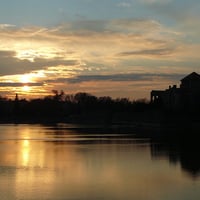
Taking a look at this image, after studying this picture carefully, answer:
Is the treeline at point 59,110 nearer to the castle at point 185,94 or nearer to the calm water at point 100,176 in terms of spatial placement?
the castle at point 185,94

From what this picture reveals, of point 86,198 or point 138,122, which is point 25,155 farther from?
point 138,122

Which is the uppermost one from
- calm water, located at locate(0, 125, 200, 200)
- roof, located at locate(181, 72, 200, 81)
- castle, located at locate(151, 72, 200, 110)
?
roof, located at locate(181, 72, 200, 81)

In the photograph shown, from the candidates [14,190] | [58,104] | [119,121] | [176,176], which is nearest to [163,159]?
[176,176]

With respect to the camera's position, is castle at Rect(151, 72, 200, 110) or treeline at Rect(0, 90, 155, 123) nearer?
castle at Rect(151, 72, 200, 110)

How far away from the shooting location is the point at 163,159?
3053 centimetres

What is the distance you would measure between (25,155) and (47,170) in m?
9.31

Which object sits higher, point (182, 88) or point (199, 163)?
point (182, 88)

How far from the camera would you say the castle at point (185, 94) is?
10762 centimetres

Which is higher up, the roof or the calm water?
the roof

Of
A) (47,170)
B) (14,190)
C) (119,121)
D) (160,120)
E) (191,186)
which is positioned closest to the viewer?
(14,190)

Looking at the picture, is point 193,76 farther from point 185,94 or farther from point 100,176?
point 100,176

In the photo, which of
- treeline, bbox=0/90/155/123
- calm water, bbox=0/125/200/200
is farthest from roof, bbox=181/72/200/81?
calm water, bbox=0/125/200/200

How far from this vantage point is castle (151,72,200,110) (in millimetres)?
107619

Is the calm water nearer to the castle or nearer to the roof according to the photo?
the castle
